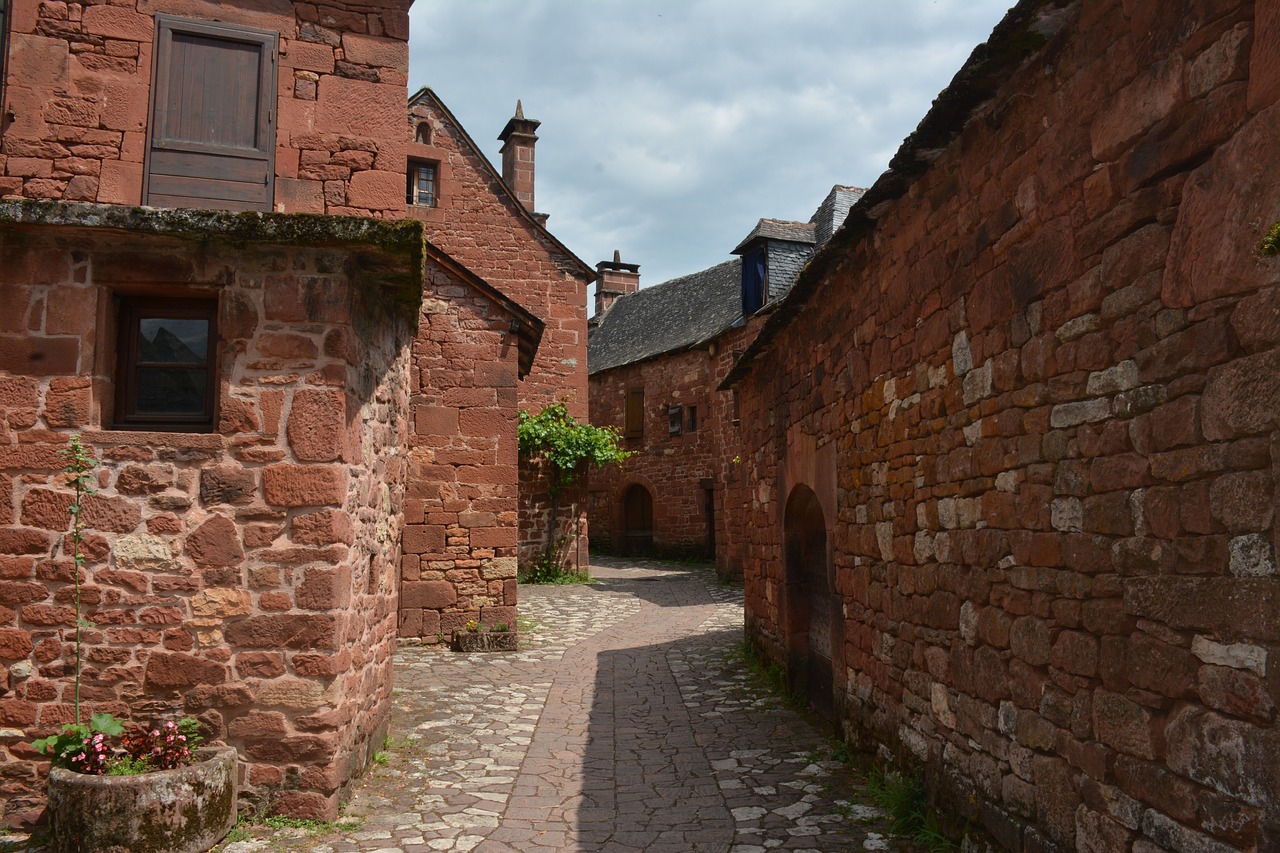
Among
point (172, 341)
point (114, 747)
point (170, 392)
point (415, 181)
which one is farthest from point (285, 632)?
point (415, 181)

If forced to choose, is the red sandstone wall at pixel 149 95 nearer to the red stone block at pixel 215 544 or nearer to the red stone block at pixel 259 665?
the red stone block at pixel 215 544

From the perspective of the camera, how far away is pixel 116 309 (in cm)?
520

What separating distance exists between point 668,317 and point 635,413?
303 cm

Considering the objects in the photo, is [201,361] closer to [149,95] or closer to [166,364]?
[166,364]

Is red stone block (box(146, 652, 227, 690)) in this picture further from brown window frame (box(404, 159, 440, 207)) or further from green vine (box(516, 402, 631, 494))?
brown window frame (box(404, 159, 440, 207))

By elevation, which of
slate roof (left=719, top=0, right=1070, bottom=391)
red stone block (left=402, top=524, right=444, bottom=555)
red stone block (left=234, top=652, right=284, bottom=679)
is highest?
slate roof (left=719, top=0, right=1070, bottom=391)

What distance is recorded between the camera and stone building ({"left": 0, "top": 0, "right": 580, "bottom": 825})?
16.2ft

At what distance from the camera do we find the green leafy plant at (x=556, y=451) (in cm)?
1755

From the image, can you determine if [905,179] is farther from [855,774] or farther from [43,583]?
[43,583]

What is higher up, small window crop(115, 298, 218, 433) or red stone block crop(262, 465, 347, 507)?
small window crop(115, 298, 218, 433)

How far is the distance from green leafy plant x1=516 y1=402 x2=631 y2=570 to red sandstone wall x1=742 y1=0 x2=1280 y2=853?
483 inches

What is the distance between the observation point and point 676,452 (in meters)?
24.3

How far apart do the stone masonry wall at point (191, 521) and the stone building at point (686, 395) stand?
42.9 ft

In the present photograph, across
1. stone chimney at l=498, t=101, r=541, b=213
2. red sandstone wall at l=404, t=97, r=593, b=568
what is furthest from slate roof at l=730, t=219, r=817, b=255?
stone chimney at l=498, t=101, r=541, b=213
